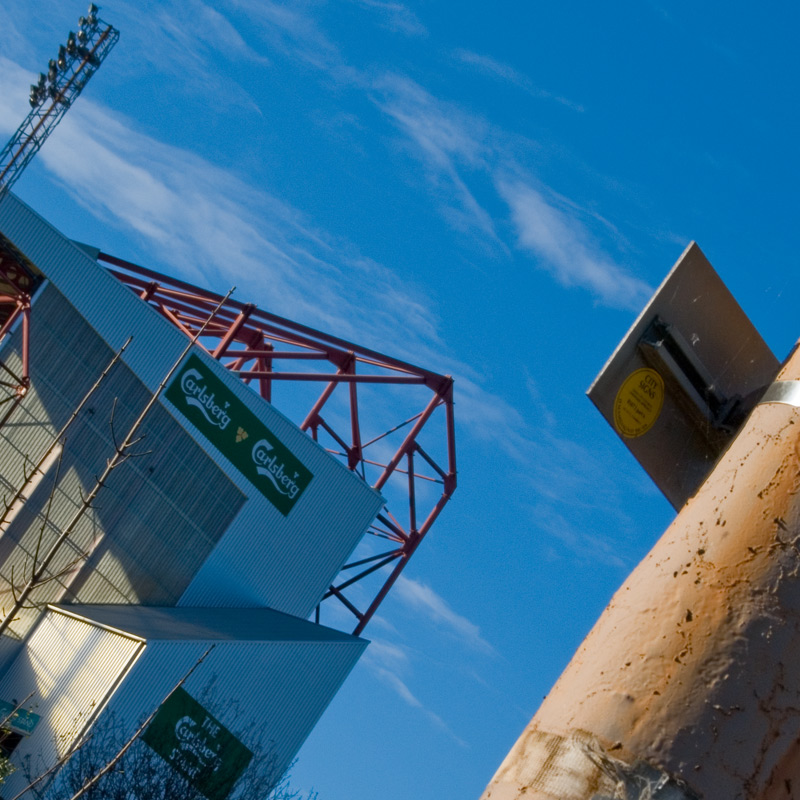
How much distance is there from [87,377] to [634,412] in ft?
92.0

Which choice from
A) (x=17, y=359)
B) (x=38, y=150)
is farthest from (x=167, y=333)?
(x=38, y=150)

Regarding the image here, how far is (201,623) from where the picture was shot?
27531 mm

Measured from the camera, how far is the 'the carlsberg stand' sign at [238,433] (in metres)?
28.9

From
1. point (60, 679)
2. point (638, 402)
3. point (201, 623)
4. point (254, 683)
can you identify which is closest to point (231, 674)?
point (254, 683)

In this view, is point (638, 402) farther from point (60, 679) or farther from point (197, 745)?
point (60, 679)

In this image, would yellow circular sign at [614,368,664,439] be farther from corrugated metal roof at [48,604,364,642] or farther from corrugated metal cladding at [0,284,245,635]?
corrugated metal cladding at [0,284,245,635]

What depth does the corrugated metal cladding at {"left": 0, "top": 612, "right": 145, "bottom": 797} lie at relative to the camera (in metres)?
24.3

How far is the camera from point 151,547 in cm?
2927

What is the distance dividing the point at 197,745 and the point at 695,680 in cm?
2646

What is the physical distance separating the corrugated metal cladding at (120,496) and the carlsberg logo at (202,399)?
0.87 meters

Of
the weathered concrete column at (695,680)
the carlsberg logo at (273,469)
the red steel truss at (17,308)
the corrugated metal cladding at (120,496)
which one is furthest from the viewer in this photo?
the carlsberg logo at (273,469)

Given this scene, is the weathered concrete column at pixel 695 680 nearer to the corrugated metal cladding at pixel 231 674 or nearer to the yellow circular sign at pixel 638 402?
the yellow circular sign at pixel 638 402

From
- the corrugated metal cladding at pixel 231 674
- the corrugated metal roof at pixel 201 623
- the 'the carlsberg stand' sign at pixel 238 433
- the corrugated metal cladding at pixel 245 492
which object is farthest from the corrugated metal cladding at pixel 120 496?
the corrugated metal cladding at pixel 231 674

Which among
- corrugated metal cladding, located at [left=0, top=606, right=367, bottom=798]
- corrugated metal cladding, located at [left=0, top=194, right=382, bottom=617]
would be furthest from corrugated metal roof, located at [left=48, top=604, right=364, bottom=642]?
corrugated metal cladding, located at [left=0, top=194, right=382, bottom=617]
